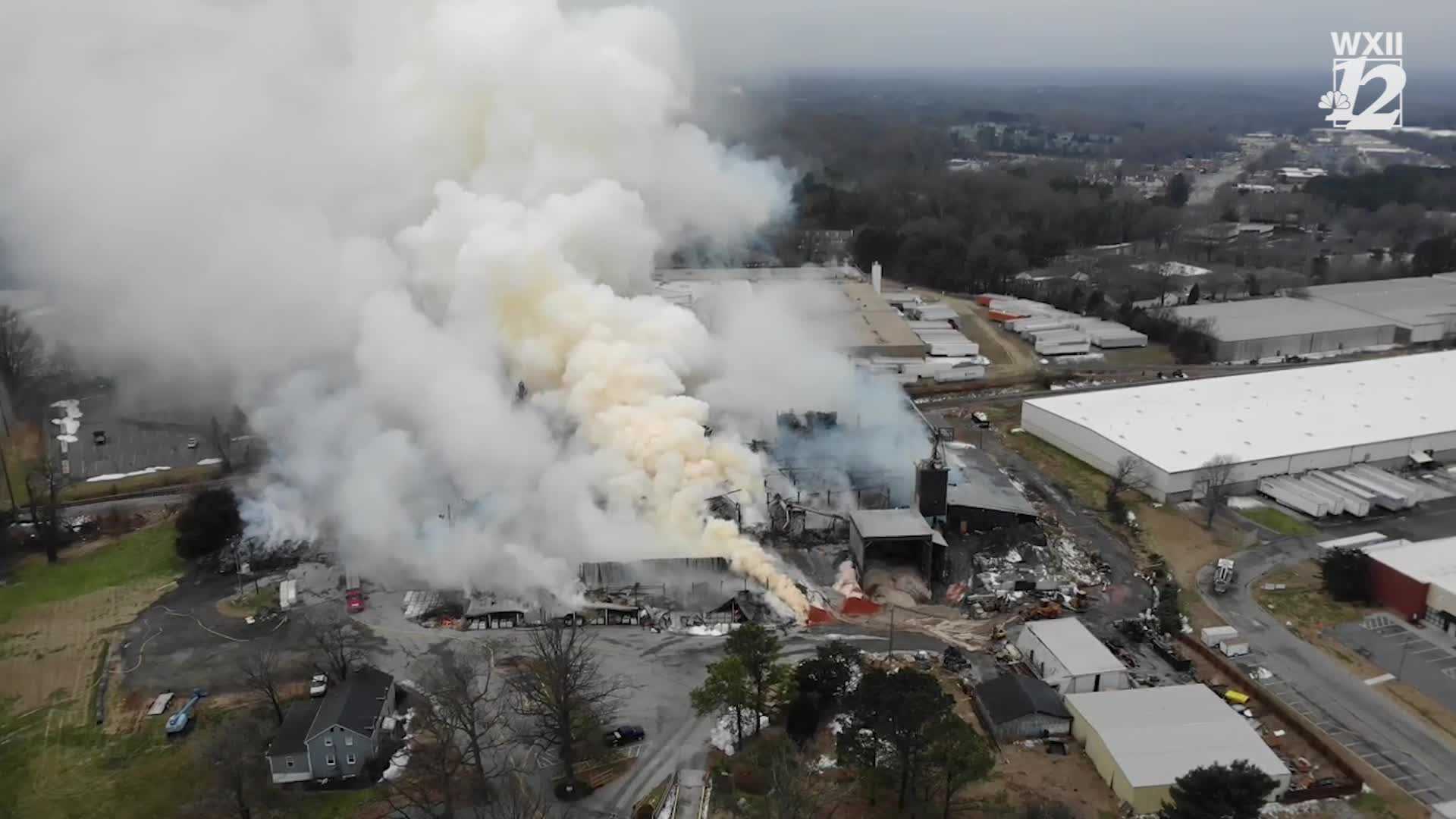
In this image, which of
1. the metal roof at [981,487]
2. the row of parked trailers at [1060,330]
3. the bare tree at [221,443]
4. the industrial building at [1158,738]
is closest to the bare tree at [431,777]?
the industrial building at [1158,738]

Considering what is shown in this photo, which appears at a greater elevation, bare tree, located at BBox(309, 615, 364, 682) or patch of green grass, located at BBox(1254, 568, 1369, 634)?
bare tree, located at BBox(309, 615, 364, 682)

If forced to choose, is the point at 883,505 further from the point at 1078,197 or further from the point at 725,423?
the point at 1078,197

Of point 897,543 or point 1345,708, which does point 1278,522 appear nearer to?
point 1345,708

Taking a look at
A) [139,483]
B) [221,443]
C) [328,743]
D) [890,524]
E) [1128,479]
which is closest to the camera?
[328,743]

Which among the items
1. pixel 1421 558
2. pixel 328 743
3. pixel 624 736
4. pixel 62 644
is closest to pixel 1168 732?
pixel 624 736

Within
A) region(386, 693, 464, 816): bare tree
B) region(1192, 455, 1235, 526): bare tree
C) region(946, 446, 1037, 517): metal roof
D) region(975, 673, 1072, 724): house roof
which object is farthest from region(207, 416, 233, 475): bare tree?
region(1192, 455, 1235, 526): bare tree

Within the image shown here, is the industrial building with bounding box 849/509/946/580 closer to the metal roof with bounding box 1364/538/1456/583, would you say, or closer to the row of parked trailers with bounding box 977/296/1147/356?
the metal roof with bounding box 1364/538/1456/583
